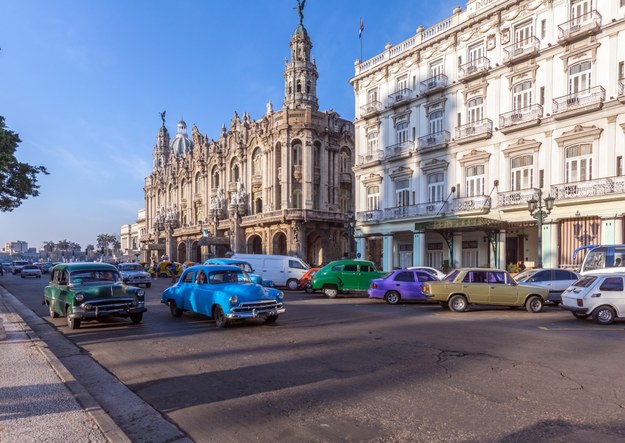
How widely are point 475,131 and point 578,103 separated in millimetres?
5793

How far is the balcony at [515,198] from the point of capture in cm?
2521

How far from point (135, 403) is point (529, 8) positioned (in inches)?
1119

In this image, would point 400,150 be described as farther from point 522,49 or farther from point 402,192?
point 522,49

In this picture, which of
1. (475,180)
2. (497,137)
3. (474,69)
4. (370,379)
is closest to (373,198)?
(475,180)

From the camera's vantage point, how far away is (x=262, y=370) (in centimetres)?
754

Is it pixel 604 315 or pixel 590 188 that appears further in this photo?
pixel 590 188

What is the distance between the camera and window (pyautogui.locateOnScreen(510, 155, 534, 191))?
2562 cm

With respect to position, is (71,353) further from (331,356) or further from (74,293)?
(331,356)

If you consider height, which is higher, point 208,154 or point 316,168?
point 208,154

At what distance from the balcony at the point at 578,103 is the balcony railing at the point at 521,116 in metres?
0.85

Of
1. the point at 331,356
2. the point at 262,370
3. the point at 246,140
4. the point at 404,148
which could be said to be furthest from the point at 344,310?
the point at 246,140

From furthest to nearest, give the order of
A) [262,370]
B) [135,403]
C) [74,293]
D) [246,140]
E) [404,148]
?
[246,140] → [404,148] → [74,293] → [262,370] → [135,403]

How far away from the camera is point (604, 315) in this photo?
13133 millimetres

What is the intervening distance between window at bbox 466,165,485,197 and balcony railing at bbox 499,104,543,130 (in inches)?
115
